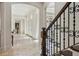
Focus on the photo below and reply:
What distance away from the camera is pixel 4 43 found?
6.13 meters

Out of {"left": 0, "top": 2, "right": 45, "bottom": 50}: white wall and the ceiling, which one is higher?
the ceiling

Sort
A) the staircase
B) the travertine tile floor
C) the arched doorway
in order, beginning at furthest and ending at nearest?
1. the arched doorway
2. the travertine tile floor
3. the staircase

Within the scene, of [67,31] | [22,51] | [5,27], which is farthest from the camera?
[5,27]

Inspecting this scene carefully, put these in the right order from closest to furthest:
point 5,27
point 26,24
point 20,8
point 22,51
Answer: point 22,51 → point 5,27 → point 20,8 → point 26,24

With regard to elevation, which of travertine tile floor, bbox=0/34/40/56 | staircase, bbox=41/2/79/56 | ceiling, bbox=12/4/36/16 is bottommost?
travertine tile floor, bbox=0/34/40/56

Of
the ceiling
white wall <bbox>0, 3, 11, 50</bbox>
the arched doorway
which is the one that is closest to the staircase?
the arched doorway

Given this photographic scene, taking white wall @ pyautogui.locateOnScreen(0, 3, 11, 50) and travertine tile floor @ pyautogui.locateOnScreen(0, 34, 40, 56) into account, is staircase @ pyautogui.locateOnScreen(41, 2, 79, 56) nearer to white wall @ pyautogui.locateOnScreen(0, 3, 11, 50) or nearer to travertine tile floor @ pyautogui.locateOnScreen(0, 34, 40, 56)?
travertine tile floor @ pyautogui.locateOnScreen(0, 34, 40, 56)

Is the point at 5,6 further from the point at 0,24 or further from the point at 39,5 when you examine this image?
the point at 39,5

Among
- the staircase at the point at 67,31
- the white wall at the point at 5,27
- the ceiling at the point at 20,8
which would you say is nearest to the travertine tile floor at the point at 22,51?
the white wall at the point at 5,27

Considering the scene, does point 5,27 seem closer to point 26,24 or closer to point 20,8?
point 20,8

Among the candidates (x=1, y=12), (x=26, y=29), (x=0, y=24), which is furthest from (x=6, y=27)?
(x=26, y=29)

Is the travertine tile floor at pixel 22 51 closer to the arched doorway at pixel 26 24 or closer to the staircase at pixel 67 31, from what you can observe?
the arched doorway at pixel 26 24

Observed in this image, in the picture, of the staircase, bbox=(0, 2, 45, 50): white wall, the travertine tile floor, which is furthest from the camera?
bbox=(0, 2, 45, 50): white wall

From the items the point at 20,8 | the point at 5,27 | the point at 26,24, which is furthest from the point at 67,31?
the point at 26,24
